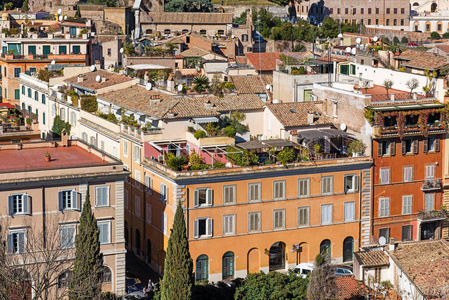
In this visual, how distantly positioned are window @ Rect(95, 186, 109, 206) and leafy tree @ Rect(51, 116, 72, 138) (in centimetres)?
1592

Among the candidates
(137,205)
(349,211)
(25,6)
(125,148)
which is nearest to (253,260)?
(349,211)

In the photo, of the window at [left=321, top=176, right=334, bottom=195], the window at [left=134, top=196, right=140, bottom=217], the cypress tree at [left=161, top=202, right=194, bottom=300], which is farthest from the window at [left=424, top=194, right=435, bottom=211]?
the cypress tree at [left=161, top=202, right=194, bottom=300]

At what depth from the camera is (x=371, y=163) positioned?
5112 cm

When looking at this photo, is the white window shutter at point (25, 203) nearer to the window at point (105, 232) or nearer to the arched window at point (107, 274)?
the window at point (105, 232)

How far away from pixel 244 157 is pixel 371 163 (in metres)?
6.55

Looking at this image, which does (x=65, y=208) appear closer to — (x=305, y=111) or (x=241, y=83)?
(x=305, y=111)

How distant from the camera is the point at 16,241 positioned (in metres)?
43.1

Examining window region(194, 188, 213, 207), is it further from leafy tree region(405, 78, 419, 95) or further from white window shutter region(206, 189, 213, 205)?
leafy tree region(405, 78, 419, 95)

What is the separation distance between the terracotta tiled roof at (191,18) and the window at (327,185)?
5235 centimetres

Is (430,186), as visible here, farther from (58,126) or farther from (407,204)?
(58,126)

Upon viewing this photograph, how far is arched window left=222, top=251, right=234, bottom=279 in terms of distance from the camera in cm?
4861

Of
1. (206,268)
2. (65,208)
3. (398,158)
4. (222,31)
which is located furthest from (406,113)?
(222,31)

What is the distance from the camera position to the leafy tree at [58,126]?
60394 millimetres

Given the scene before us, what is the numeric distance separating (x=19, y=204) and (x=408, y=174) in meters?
19.7
